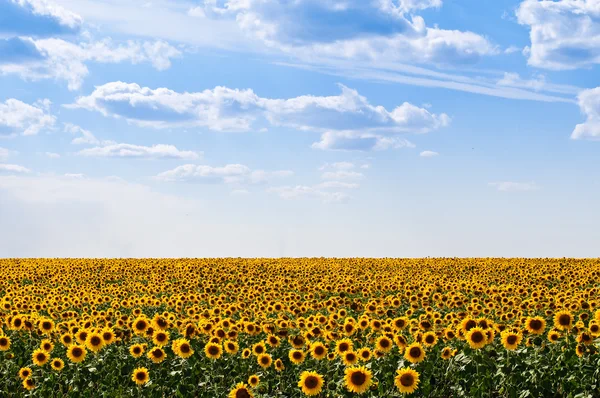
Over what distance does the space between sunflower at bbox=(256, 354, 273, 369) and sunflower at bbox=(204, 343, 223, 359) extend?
77cm

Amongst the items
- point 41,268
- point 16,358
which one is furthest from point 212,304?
point 41,268

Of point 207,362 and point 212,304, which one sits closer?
point 207,362

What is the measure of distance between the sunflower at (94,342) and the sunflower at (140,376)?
4.24ft

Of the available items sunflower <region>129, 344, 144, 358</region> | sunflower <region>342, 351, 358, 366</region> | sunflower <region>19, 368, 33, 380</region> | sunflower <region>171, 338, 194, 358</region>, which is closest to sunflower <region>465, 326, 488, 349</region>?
sunflower <region>342, 351, 358, 366</region>

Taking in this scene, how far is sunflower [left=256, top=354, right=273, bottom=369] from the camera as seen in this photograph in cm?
1116

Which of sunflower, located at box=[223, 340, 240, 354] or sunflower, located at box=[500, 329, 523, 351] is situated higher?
sunflower, located at box=[500, 329, 523, 351]

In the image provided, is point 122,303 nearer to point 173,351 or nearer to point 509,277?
point 173,351

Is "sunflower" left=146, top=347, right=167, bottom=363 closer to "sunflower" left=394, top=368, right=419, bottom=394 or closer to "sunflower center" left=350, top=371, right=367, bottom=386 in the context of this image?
"sunflower center" left=350, top=371, right=367, bottom=386

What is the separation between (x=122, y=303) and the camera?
20141 mm

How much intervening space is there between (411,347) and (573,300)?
8.84 m

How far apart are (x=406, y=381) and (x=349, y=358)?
1.13 metres

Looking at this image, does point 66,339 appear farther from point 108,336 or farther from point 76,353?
point 76,353

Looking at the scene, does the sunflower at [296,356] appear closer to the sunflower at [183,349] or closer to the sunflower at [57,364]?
the sunflower at [183,349]

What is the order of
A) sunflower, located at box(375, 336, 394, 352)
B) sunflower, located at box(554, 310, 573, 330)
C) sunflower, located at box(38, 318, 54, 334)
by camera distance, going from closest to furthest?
sunflower, located at box(375, 336, 394, 352) → sunflower, located at box(554, 310, 573, 330) → sunflower, located at box(38, 318, 54, 334)
